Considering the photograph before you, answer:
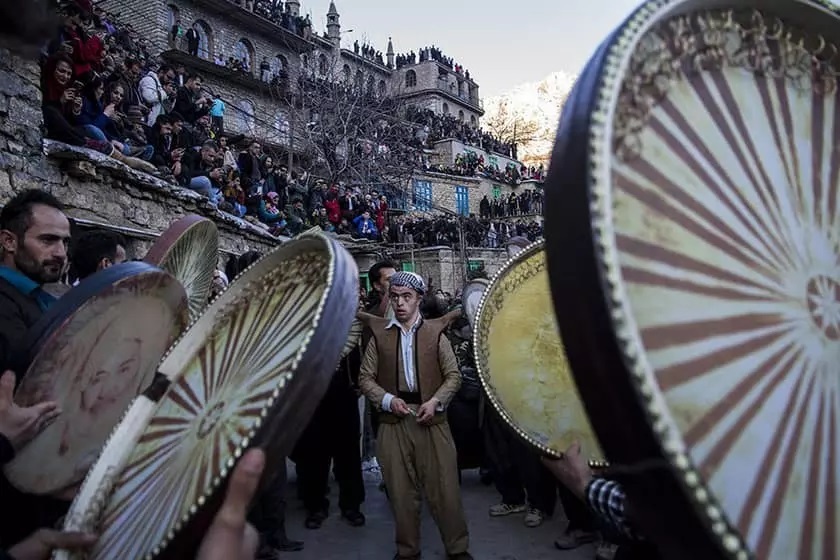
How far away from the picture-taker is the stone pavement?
14.0 ft

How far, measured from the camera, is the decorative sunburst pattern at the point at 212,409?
1.15 metres

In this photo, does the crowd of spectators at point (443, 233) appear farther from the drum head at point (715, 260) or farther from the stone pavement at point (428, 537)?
the drum head at point (715, 260)

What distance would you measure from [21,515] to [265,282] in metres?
1.09

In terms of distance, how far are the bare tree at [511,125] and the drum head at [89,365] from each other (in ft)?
268

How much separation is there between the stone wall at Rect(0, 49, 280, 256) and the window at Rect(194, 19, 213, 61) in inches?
1017

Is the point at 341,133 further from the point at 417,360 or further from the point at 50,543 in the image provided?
the point at 50,543

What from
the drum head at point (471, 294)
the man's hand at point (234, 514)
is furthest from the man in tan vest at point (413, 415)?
the man's hand at point (234, 514)

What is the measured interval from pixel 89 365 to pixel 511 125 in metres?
93.0

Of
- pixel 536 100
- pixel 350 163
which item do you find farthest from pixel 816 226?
pixel 536 100

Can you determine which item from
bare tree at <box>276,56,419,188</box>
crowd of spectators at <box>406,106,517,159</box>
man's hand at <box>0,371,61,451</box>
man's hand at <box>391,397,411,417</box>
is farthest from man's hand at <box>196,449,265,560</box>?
crowd of spectators at <box>406,106,517,159</box>

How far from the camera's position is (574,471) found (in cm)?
142

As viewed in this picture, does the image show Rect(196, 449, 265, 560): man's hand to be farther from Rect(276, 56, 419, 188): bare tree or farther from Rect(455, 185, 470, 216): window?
Rect(455, 185, 470, 216): window

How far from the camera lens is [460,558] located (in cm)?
398

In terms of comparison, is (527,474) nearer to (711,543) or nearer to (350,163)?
(711,543)
